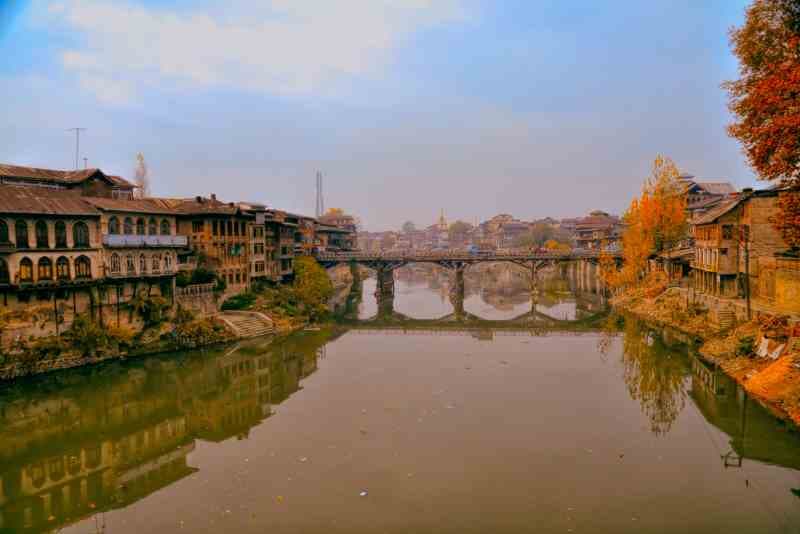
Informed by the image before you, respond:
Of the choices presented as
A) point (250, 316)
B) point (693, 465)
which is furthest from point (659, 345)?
point (250, 316)

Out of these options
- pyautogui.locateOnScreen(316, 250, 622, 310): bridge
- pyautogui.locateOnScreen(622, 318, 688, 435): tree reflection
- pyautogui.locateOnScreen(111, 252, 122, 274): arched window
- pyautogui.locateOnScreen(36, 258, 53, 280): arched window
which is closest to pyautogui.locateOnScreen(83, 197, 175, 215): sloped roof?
pyautogui.locateOnScreen(111, 252, 122, 274): arched window

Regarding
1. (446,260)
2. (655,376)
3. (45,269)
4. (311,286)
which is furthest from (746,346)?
(446,260)

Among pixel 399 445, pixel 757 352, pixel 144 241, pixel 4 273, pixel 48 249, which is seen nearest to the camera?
pixel 399 445

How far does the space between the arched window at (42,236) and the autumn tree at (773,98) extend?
4180cm

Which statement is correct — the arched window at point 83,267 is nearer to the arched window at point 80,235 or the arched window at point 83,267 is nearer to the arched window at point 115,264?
the arched window at point 80,235

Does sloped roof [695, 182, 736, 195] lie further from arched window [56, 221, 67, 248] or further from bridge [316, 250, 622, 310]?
arched window [56, 221, 67, 248]

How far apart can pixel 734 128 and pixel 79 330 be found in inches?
1636

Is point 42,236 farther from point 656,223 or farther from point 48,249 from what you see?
point 656,223

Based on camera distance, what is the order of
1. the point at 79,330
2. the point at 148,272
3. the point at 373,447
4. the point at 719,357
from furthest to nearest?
1. the point at 148,272
2. the point at 79,330
3. the point at 719,357
4. the point at 373,447

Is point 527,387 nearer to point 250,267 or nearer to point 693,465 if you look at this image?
point 693,465

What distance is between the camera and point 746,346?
1291 inches

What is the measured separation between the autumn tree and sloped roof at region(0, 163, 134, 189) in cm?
4655

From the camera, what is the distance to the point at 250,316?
161 feet

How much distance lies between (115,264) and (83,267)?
2.50m
